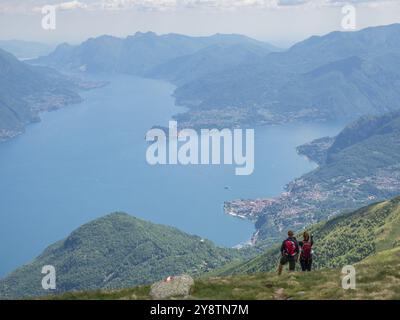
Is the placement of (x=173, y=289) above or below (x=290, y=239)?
below

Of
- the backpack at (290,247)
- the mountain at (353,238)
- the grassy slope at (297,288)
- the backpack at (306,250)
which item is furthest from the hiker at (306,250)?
the mountain at (353,238)

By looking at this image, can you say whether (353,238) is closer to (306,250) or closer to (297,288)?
(306,250)

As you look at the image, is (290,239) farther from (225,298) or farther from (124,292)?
(124,292)

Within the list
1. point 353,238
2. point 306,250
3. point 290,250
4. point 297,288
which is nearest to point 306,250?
point 306,250

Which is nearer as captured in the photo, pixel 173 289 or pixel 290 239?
pixel 173 289

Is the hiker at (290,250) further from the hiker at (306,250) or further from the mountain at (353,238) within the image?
the mountain at (353,238)

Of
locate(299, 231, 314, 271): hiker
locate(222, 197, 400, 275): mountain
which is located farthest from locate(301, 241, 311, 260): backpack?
locate(222, 197, 400, 275): mountain
